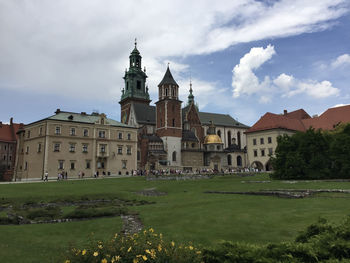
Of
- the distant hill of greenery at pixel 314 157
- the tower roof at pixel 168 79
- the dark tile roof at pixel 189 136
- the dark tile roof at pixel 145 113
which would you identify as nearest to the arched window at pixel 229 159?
the dark tile roof at pixel 189 136

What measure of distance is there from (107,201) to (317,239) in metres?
19.8

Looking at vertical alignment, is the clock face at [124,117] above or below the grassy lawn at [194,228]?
above

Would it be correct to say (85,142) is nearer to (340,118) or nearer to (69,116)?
(69,116)

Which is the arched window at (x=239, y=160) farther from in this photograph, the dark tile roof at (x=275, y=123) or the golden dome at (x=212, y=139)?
the dark tile roof at (x=275, y=123)

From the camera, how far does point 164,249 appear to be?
6332mm

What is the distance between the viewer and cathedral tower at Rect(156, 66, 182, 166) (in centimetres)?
8331

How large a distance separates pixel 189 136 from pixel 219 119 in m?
25.6

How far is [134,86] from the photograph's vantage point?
4016 inches

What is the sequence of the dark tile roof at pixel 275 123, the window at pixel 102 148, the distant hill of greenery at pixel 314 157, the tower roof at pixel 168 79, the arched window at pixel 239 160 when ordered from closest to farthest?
the distant hill of greenery at pixel 314 157
the window at pixel 102 148
the dark tile roof at pixel 275 123
the tower roof at pixel 168 79
the arched window at pixel 239 160

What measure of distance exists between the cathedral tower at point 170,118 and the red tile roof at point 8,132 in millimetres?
39037

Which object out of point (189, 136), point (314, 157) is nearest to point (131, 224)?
point (314, 157)

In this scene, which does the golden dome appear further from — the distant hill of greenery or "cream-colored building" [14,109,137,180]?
the distant hill of greenery

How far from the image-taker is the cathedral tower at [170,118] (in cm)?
8331

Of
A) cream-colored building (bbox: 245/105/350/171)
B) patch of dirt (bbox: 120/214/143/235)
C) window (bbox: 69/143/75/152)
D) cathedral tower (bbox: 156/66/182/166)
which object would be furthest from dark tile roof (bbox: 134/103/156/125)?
patch of dirt (bbox: 120/214/143/235)
